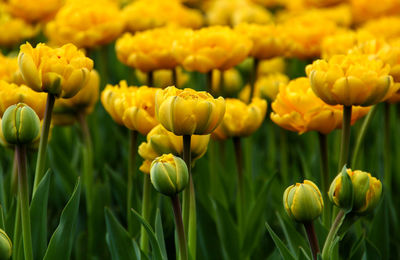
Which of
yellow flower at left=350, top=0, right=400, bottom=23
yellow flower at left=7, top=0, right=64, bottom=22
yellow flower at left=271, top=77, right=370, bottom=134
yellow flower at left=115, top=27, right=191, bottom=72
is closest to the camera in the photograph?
yellow flower at left=271, top=77, right=370, bottom=134

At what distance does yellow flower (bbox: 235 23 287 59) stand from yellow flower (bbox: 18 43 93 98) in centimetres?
73

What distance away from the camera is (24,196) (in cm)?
97

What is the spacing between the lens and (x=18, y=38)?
7.54 feet

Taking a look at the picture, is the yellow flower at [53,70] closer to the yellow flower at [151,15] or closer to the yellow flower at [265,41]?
the yellow flower at [265,41]

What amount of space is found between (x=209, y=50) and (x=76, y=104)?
325 mm

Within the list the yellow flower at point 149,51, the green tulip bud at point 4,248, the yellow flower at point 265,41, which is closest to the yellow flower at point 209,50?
the yellow flower at point 149,51

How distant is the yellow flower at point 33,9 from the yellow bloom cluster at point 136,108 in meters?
1.24

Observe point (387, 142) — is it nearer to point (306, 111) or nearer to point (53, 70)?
point (306, 111)

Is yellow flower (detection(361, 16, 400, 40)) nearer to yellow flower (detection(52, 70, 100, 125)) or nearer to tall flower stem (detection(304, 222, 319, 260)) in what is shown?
yellow flower (detection(52, 70, 100, 125))

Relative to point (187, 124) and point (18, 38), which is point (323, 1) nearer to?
point (18, 38)

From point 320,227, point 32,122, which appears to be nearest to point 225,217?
point 320,227

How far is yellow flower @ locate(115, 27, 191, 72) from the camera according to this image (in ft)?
5.04

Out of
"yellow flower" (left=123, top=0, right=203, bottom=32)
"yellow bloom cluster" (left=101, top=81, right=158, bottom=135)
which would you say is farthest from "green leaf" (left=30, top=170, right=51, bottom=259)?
"yellow flower" (left=123, top=0, right=203, bottom=32)

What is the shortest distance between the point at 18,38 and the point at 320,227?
4.95ft
